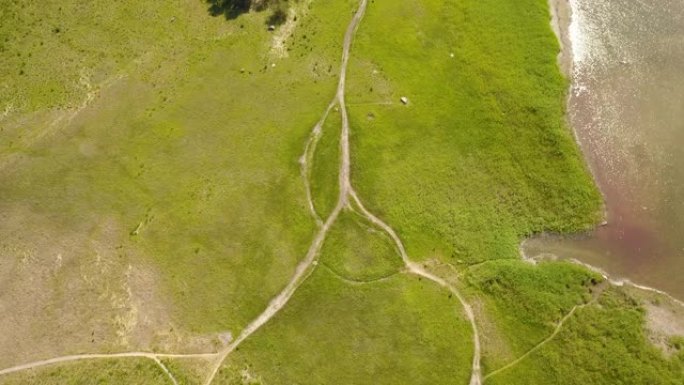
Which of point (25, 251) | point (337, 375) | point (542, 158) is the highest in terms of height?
point (542, 158)

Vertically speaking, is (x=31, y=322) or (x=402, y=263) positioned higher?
(x=402, y=263)

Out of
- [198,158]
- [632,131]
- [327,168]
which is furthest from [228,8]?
[632,131]

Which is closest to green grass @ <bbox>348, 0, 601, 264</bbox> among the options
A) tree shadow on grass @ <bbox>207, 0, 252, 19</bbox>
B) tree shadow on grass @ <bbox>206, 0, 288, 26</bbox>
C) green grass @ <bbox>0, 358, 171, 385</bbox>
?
tree shadow on grass @ <bbox>206, 0, 288, 26</bbox>

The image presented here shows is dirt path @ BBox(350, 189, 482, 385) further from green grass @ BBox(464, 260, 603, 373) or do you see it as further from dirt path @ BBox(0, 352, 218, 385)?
dirt path @ BBox(0, 352, 218, 385)

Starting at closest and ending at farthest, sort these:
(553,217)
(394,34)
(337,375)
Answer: (337,375), (553,217), (394,34)

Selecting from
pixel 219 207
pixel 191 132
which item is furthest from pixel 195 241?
pixel 191 132

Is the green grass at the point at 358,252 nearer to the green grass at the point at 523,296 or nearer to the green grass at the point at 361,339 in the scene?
the green grass at the point at 361,339

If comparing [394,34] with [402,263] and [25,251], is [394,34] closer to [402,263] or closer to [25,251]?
[402,263]
